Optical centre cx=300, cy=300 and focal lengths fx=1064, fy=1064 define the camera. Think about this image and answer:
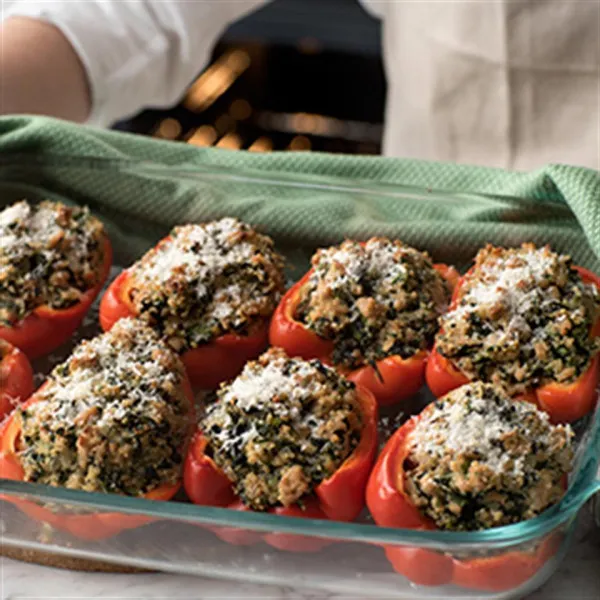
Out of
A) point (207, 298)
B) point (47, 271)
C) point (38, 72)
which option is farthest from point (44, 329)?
point (38, 72)

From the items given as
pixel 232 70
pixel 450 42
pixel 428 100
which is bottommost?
pixel 232 70

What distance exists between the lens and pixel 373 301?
123cm

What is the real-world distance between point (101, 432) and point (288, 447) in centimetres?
19

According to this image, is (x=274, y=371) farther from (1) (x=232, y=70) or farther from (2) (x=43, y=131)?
(1) (x=232, y=70)

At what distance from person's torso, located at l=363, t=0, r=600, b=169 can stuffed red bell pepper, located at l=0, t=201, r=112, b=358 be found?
716 mm

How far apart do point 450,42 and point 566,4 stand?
0.23 m

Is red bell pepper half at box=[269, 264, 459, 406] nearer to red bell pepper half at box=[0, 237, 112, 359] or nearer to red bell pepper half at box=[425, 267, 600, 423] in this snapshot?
red bell pepper half at box=[425, 267, 600, 423]

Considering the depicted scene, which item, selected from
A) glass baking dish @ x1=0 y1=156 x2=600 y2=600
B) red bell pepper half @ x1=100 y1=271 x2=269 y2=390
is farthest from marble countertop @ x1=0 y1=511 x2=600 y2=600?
red bell pepper half @ x1=100 y1=271 x2=269 y2=390

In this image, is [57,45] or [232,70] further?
[232,70]

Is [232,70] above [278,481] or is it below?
below

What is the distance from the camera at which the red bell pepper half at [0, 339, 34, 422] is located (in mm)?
1212

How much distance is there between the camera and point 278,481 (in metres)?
1.05

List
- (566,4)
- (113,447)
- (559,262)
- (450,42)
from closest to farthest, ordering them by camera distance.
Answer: (113,447) < (559,262) < (566,4) < (450,42)

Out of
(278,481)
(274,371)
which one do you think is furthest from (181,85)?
(278,481)
